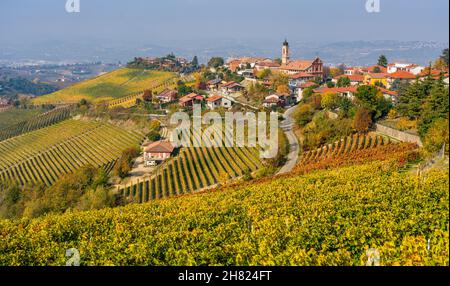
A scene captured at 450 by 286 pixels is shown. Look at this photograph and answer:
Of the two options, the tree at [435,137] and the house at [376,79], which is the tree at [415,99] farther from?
the house at [376,79]

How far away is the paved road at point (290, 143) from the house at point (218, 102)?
6796 millimetres

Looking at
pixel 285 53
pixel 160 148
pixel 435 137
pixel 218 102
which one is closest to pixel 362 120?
pixel 435 137

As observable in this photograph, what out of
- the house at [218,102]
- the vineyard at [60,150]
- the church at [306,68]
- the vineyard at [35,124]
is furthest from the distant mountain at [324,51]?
the vineyard at [35,124]

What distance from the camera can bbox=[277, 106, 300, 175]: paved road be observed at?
26.5 meters

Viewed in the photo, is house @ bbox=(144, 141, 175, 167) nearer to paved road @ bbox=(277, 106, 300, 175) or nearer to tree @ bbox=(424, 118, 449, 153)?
paved road @ bbox=(277, 106, 300, 175)

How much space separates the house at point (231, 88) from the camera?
52031 millimetres

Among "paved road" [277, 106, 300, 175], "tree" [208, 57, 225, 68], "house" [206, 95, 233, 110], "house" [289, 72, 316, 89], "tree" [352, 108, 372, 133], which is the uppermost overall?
"tree" [208, 57, 225, 68]

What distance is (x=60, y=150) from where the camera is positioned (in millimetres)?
43125

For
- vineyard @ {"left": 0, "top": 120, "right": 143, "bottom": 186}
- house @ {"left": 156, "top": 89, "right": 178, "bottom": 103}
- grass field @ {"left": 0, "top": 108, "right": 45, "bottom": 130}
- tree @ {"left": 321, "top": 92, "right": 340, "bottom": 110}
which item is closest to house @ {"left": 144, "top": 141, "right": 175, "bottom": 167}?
vineyard @ {"left": 0, "top": 120, "right": 143, "bottom": 186}

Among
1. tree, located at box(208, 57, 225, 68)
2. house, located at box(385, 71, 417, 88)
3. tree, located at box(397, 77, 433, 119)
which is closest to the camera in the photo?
tree, located at box(397, 77, 433, 119)

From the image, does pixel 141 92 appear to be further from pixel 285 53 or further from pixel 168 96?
pixel 285 53

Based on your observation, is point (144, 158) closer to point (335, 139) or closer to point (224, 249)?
point (335, 139)

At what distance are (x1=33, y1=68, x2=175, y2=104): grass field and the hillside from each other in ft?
189
